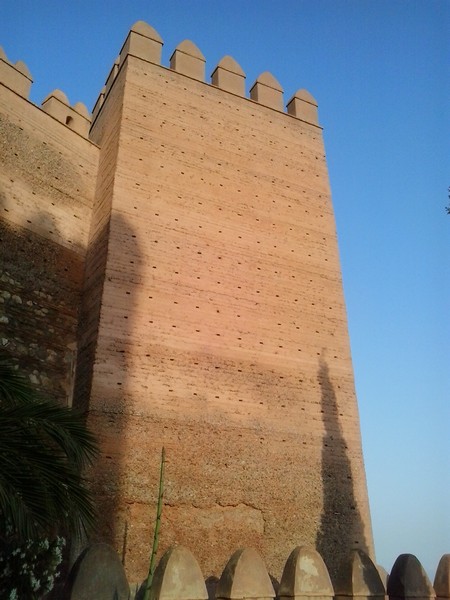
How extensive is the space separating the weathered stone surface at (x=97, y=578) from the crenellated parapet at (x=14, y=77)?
646 centimetres

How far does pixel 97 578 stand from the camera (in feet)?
12.0

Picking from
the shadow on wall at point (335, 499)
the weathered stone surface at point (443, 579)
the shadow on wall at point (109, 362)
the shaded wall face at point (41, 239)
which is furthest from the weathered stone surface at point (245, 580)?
the shaded wall face at point (41, 239)

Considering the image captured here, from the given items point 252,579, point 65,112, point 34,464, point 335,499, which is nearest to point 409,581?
point 252,579

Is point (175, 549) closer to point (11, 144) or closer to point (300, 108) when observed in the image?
point (11, 144)

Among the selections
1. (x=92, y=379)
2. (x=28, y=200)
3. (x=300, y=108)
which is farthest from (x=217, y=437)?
(x=300, y=108)

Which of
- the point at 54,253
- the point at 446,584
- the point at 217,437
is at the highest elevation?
the point at 54,253

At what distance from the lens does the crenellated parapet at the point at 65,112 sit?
870 centimetres

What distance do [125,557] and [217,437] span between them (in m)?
1.73

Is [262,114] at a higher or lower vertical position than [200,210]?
higher

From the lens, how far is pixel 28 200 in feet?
24.9

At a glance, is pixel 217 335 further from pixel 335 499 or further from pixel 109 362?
pixel 335 499

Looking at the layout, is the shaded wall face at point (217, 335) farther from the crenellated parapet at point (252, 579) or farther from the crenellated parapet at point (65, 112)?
the crenellated parapet at point (252, 579)

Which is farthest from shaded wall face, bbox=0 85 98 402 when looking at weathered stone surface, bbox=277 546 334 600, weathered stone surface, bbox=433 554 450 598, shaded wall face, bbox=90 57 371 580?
weathered stone surface, bbox=433 554 450 598

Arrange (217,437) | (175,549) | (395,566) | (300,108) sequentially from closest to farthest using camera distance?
(175,549)
(395,566)
(217,437)
(300,108)
